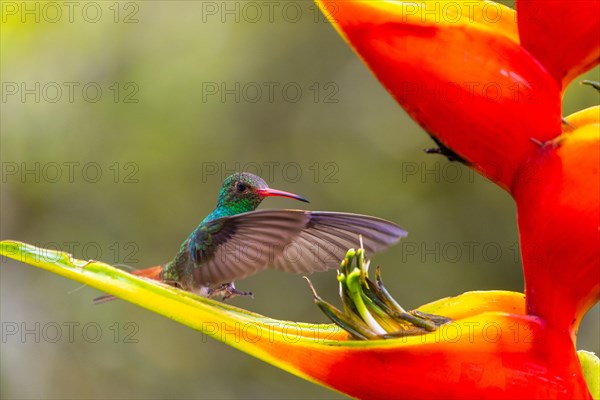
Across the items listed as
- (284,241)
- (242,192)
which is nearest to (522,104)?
(284,241)

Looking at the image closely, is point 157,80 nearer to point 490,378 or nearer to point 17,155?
point 17,155

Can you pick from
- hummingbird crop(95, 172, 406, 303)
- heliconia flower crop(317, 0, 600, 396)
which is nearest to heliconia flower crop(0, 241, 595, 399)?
heliconia flower crop(317, 0, 600, 396)

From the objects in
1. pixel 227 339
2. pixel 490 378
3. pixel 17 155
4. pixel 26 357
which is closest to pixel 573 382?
pixel 490 378

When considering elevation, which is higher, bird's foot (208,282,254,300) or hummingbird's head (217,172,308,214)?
hummingbird's head (217,172,308,214)

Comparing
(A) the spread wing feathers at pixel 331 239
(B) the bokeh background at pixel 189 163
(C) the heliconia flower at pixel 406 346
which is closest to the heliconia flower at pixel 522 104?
(C) the heliconia flower at pixel 406 346

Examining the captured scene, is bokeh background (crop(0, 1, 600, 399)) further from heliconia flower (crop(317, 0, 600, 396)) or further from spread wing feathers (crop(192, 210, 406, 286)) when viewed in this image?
heliconia flower (crop(317, 0, 600, 396))
